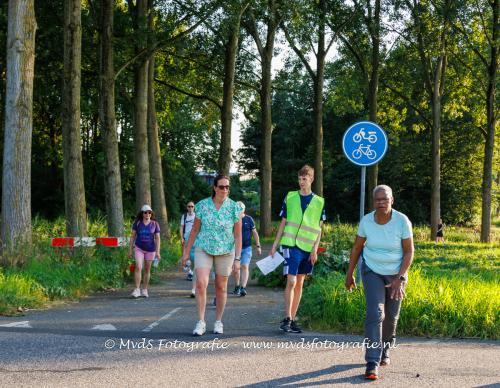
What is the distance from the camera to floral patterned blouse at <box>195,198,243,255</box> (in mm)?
8172

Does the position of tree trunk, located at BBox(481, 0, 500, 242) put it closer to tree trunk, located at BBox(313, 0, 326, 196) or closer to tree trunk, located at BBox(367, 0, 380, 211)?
tree trunk, located at BBox(367, 0, 380, 211)

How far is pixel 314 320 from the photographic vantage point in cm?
898

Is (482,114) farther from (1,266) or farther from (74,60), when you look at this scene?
(1,266)

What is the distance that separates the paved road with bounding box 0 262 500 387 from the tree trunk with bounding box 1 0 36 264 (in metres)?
3.84

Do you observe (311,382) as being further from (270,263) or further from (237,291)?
(237,291)

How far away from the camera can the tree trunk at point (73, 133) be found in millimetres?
16109

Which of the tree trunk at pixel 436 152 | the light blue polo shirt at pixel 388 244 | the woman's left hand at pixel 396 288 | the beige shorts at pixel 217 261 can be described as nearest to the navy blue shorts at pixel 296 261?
the beige shorts at pixel 217 261

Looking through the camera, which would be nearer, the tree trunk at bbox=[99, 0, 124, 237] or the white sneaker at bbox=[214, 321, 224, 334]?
the white sneaker at bbox=[214, 321, 224, 334]

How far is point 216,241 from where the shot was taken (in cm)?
817

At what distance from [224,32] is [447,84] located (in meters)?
16.7

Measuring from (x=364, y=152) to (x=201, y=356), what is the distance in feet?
14.9

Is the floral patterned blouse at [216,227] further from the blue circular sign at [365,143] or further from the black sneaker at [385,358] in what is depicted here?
the blue circular sign at [365,143]

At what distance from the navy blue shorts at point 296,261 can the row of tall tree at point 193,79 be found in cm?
652

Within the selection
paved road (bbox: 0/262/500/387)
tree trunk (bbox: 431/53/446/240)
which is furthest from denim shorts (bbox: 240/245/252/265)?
tree trunk (bbox: 431/53/446/240)
